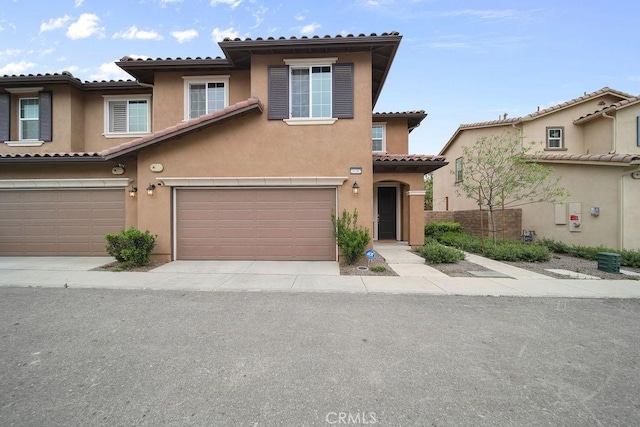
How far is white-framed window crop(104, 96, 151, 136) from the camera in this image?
37.0 ft

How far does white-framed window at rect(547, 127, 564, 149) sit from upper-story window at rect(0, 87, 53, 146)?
23.1m

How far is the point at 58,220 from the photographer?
390 inches

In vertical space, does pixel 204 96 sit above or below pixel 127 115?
above

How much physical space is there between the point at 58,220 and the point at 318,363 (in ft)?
38.0

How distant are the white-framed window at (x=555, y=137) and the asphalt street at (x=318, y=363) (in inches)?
505

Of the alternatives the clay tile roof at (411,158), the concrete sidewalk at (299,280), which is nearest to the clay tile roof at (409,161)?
the clay tile roof at (411,158)

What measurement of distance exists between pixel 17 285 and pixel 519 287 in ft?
37.4

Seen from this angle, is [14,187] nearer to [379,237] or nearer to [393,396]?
[393,396]

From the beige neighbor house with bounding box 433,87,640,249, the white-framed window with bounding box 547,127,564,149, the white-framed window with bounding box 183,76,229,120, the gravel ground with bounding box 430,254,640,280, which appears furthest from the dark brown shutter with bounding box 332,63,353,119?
the white-framed window with bounding box 547,127,564,149

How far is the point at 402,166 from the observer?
1166cm

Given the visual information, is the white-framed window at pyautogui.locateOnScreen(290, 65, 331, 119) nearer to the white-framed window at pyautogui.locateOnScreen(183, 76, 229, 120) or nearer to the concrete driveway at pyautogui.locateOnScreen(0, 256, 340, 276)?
the white-framed window at pyautogui.locateOnScreen(183, 76, 229, 120)

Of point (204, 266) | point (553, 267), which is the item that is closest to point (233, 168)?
point (204, 266)

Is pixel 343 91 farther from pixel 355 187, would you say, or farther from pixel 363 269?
pixel 363 269

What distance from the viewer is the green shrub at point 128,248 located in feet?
26.2
